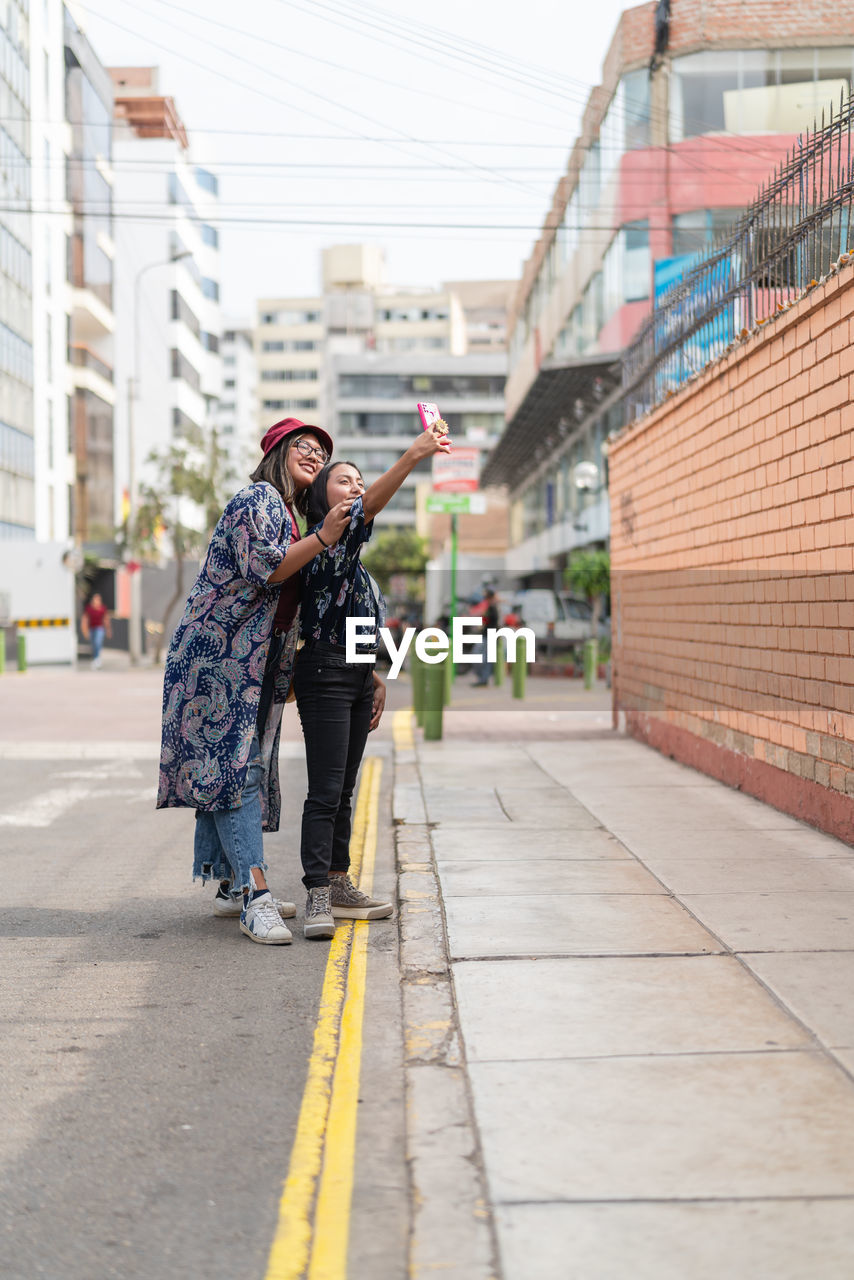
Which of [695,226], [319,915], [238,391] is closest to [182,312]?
[695,226]

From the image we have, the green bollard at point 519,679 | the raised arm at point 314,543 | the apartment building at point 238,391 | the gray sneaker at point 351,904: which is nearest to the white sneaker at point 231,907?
the gray sneaker at point 351,904

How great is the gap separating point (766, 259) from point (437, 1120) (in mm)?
7316

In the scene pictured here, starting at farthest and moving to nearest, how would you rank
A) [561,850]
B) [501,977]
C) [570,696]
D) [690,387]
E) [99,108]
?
[99,108] → [570,696] → [690,387] → [561,850] → [501,977]

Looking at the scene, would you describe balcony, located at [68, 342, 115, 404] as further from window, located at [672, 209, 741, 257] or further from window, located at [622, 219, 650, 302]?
window, located at [672, 209, 741, 257]

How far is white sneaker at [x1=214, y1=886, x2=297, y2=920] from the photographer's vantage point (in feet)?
21.8

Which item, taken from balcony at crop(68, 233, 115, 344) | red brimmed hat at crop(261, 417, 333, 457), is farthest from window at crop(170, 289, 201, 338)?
red brimmed hat at crop(261, 417, 333, 457)

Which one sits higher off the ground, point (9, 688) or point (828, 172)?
point (828, 172)

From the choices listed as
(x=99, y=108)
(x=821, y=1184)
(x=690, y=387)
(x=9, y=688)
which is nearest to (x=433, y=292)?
(x=99, y=108)

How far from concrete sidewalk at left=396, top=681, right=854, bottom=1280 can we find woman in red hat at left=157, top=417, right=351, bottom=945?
86cm

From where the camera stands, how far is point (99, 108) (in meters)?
58.9

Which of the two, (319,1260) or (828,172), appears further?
(828,172)

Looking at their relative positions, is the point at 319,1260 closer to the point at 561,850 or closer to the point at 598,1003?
the point at 598,1003

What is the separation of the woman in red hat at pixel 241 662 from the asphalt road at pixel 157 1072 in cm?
54

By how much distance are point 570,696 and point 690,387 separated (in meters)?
13.1
